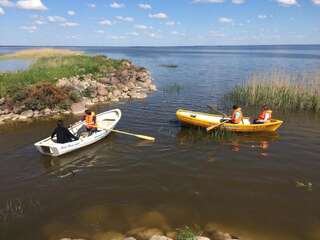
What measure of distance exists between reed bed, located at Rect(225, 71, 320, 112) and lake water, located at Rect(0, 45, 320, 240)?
3216mm

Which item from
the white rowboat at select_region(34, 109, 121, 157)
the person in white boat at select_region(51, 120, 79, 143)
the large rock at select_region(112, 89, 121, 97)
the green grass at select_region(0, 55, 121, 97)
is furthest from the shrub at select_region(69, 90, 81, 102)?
the person in white boat at select_region(51, 120, 79, 143)

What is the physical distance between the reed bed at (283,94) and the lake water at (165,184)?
3.22 metres

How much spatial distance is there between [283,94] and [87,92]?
16271 millimetres

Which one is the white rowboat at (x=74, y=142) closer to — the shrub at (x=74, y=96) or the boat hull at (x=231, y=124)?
the boat hull at (x=231, y=124)

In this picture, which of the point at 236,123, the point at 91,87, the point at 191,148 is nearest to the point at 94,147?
the point at 191,148

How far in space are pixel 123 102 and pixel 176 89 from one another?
7.55 m

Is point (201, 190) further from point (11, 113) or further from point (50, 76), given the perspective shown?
point (50, 76)

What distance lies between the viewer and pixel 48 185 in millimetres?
11367

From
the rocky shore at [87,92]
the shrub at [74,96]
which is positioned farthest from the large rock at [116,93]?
the shrub at [74,96]

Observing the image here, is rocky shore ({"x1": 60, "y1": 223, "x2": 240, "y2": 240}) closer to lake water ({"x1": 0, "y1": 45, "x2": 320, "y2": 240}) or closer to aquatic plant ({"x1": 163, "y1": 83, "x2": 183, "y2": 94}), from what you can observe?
lake water ({"x1": 0, "y1": 45, "x2": 320, "y2": 240})

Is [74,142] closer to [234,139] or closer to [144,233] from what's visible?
[144,233]

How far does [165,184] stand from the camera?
11336mm

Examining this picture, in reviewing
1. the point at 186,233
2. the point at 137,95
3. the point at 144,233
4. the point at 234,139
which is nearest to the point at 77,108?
the point at 137,95

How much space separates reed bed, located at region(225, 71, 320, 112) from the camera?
20.9m
